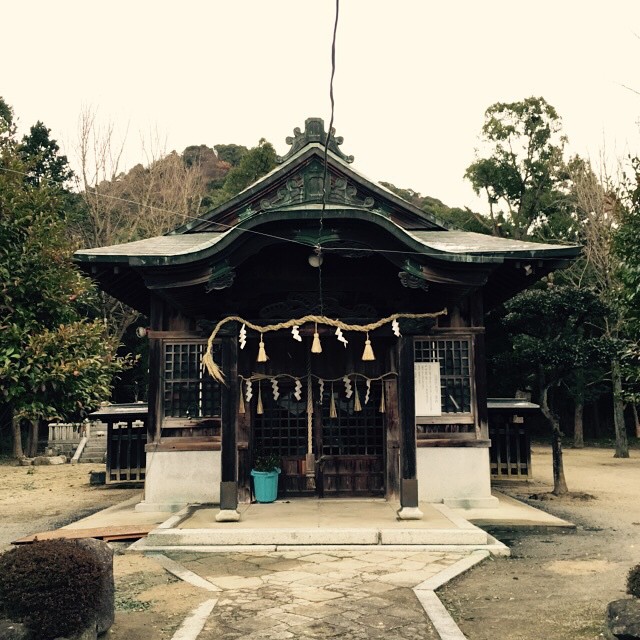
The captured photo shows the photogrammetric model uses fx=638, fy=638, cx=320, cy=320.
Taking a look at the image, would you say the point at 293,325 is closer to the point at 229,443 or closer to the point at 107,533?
the point at 229,443

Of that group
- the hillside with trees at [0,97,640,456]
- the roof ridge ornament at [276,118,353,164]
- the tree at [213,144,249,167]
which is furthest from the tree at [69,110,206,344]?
the tree at [213,144,249,167]

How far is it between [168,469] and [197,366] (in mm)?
2163

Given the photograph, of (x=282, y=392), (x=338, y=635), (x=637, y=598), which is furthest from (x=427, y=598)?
(x=282, y=392)

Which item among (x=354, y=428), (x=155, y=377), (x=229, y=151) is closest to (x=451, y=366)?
(x=354, y=428)

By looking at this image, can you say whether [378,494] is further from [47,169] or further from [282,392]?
[47,169]

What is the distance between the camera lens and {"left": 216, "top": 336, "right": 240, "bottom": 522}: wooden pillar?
10.8 meters

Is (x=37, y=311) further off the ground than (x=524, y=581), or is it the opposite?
(x=37, y=311)

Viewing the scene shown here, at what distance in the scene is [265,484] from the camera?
1276cm

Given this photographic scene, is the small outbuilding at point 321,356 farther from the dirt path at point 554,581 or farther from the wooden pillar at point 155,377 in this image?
the dirt path at point 554,581

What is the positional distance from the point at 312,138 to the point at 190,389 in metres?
6.47

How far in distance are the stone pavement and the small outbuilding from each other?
1876 millimetres

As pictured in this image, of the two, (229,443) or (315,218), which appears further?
(229,443)

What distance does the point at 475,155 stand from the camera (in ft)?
109

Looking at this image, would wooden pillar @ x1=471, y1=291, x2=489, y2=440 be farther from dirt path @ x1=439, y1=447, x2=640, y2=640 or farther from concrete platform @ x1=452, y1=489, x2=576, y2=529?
dirt path @ x1=439, y1=447, x2=640, y2=640
